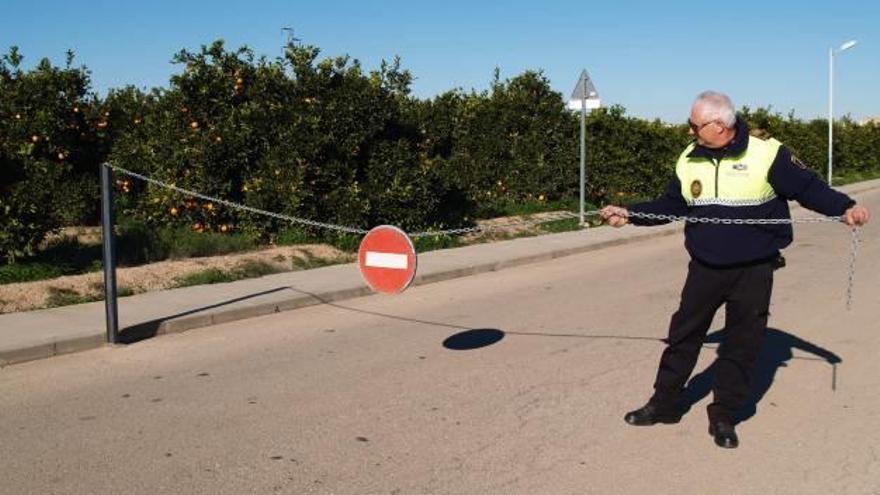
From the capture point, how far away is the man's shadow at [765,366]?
18.5 feet

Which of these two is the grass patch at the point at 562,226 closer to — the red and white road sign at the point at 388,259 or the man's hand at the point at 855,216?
the red and white road sign at the point at 388,259

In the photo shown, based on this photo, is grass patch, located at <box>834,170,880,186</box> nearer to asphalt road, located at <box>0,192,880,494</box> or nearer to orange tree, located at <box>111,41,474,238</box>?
orange tree, located at <box>111,41,474,238</box>

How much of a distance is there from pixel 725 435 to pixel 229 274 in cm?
695

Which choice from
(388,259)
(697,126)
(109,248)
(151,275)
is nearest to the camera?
(697,126)

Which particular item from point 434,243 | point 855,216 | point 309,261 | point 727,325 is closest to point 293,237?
point 309,261

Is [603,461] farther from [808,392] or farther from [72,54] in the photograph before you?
[72,54]

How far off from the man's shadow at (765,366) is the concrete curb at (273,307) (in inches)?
161

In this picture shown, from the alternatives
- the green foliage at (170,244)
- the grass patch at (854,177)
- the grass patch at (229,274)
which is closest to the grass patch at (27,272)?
the green foliage at (170,244)

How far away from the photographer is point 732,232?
4.68 metres

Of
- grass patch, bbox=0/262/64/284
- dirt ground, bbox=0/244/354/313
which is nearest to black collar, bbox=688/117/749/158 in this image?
dirt ground, bbox=0/244/354/313

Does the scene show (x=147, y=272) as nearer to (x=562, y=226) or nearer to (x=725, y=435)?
(x=725, y=435)

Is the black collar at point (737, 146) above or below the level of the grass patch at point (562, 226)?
above

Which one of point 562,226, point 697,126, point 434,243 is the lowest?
point 434,243

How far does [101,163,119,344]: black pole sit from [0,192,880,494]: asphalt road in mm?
281
